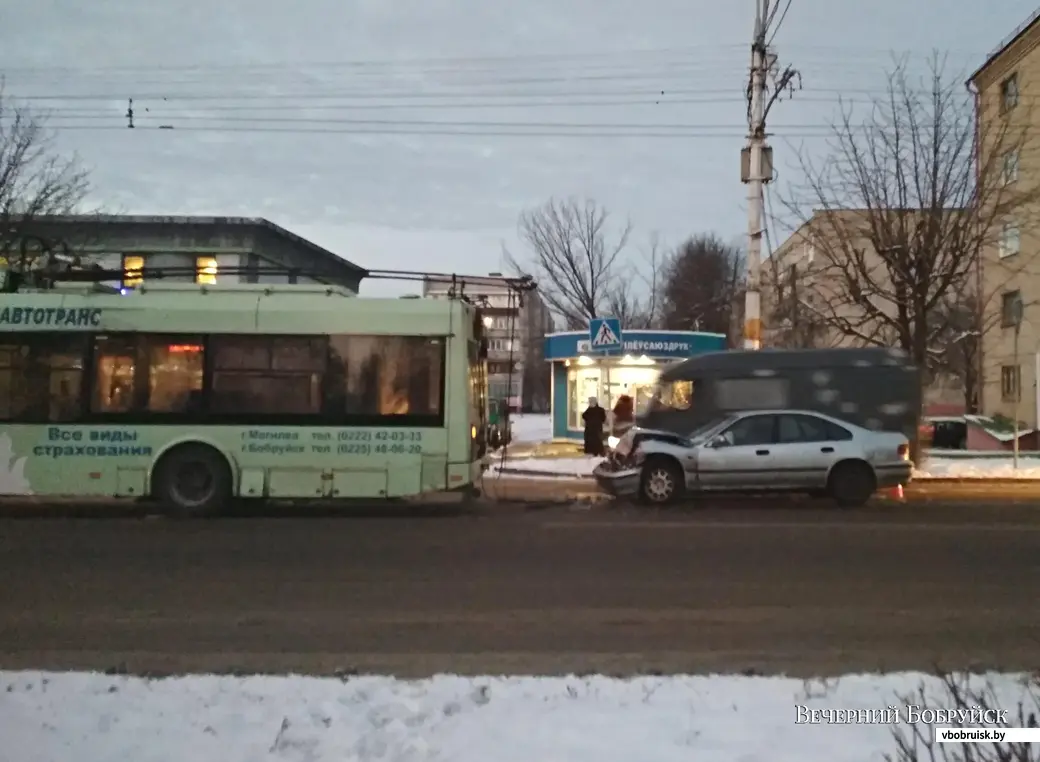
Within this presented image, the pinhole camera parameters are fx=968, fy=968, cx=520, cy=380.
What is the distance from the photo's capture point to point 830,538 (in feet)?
38.8

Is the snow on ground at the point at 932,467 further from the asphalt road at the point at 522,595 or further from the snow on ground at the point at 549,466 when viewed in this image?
the asphalt road at the point at 522,595

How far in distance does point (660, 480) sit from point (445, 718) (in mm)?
10764

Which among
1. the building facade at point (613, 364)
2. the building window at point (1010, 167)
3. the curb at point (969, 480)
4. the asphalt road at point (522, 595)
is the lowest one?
the asphalt road at point (522, 595)

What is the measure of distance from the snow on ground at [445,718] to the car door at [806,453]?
31.7 ft

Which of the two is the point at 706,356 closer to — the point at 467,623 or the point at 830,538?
the point at 830,538

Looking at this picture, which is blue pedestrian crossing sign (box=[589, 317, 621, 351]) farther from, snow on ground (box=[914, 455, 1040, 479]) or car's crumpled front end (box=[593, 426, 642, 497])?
snow on ground (box=[914, 455, 1040, 479])

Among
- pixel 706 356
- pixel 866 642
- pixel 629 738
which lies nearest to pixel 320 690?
pixel 629 738

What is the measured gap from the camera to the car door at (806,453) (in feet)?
50.2

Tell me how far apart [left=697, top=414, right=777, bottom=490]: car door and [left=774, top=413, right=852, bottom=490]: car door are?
17 centimetres

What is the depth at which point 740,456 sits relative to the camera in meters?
15.3

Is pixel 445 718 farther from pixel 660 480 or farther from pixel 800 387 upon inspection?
pixel 800 387

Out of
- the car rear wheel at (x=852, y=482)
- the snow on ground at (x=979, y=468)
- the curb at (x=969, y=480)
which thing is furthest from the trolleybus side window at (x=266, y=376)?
the snow on ground at (x=979, y=468)

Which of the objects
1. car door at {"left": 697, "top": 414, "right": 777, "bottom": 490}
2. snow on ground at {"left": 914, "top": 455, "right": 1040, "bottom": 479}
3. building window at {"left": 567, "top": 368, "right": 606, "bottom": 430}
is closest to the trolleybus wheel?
car door at {"left": 697, "top": 414, "right": 777, "bottom": 490}

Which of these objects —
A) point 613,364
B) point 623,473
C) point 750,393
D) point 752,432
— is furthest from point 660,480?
point 613,364
